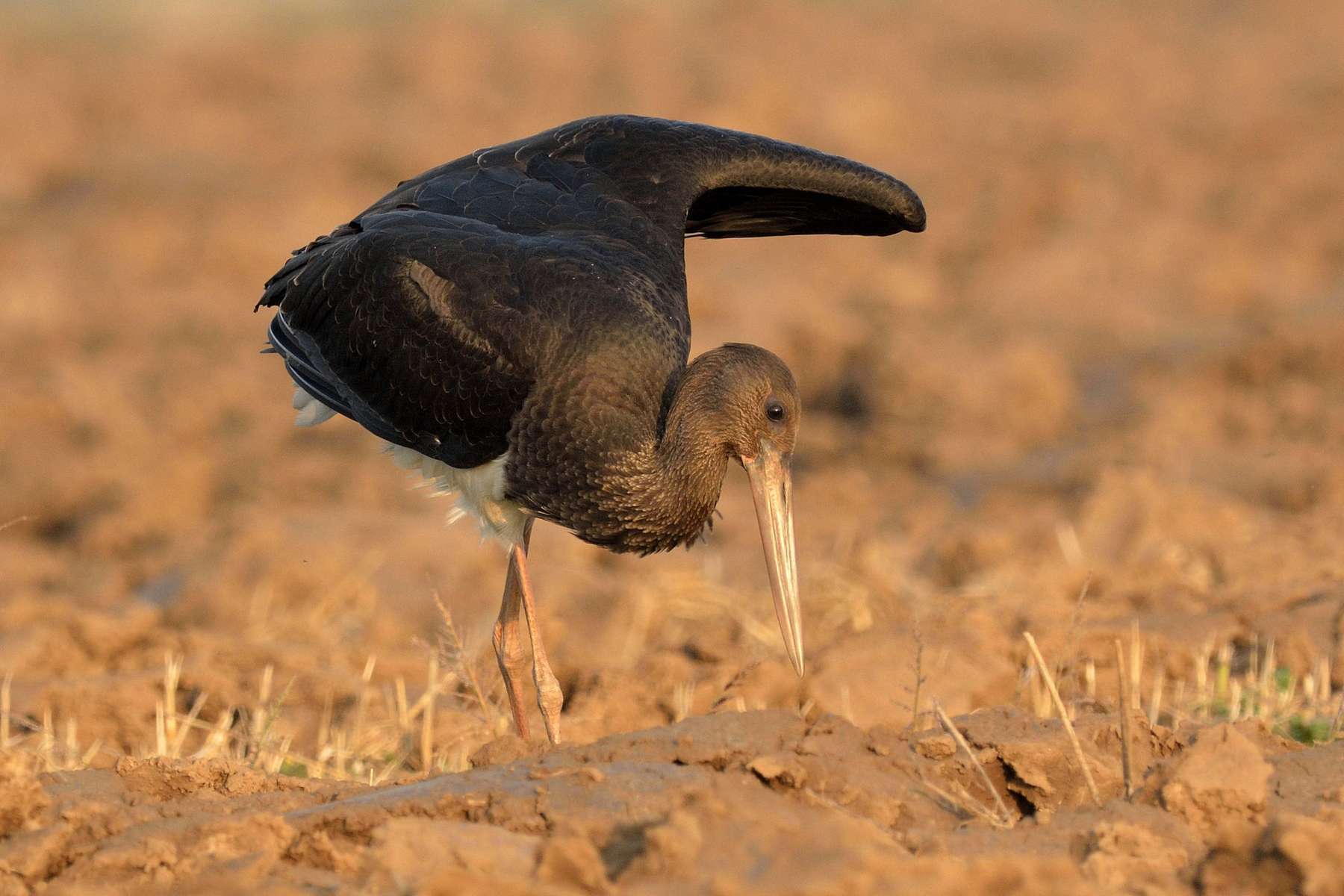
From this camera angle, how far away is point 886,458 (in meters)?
11.8

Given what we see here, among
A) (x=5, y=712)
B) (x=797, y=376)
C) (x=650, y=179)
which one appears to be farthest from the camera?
(x=797, y=376)

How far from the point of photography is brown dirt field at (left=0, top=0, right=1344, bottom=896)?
4.03 metres

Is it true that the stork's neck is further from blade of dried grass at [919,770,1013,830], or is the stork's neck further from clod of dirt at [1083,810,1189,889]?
clod of dirt at [1083,810,1189,889]

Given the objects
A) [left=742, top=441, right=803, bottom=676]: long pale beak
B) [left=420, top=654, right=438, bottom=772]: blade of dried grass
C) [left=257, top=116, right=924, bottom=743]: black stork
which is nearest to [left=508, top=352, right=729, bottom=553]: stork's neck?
[left=257, top=116, right=924, bottom=743]: black stork

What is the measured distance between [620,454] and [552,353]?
Result: 1.25ft

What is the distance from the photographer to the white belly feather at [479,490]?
625 cm

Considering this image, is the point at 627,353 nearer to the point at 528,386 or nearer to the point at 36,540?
the point at 528,386

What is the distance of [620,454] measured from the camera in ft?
Answer: 19.3

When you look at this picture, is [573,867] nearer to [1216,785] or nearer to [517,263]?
[1216,785]

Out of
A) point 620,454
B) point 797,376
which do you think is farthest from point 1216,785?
point 797,376

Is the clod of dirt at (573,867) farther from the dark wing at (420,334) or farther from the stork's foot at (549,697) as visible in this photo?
the dark wing at (420,334)

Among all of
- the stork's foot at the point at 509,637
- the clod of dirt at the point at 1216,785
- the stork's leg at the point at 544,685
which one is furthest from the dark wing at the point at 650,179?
the clod of dirt at the point at 1216,785

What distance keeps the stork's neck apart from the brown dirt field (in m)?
0.56

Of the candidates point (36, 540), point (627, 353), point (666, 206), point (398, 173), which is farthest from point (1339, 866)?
point (398, 173)
